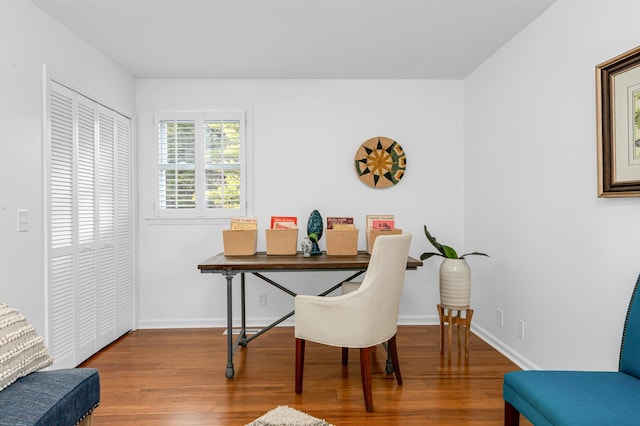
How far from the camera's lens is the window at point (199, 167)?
3.85 metres

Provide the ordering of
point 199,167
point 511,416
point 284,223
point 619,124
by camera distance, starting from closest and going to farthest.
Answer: point 511,416
point 619,124
point 284,223
point 199,167

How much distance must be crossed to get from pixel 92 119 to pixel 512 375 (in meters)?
3.37

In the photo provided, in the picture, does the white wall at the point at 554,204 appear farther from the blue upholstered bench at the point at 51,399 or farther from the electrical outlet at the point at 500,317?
the blue upholstered bench at the point at 51,399

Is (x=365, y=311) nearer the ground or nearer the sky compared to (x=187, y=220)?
nearer the ground

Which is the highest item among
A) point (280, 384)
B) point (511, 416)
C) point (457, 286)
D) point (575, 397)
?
point (457, 286)

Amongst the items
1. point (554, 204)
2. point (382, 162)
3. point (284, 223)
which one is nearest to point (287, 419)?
point (284, 223)

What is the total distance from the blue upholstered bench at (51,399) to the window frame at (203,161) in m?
2.27

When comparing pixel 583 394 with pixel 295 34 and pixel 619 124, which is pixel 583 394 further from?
pixel 295 34

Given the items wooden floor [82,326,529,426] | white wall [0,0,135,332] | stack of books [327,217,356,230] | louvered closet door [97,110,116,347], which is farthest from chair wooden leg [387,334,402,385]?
louvered closet door [97,110,116,347]

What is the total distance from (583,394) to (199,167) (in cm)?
342

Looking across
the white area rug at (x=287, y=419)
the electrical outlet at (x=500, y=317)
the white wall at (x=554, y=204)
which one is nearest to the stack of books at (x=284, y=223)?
the white area rug at (x=287, y=419)

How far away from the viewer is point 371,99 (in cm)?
392

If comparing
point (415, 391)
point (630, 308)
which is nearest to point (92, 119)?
point (415, 391)

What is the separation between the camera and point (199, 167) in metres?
3.85
